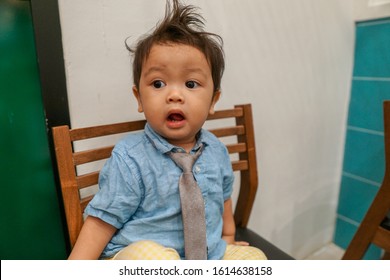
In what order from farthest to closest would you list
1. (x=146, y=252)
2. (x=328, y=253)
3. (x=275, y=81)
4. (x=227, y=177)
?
(x=328, y=253) → (x=275, y=81) → (x=227, y=177) → (x=146, y=252)

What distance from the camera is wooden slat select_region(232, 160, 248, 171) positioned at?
0.95m

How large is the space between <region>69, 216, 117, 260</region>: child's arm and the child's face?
0.81 feet

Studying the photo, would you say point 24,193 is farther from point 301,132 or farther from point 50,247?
point 301,132

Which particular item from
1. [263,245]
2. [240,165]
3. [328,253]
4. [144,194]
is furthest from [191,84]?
[328,253]

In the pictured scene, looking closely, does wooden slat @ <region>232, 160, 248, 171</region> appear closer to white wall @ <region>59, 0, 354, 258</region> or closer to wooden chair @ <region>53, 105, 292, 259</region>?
wooden chair @ <region>53, 105, 292, 259</region>

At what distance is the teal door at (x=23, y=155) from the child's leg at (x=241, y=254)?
494 millimetres

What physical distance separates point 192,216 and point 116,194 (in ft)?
0.57

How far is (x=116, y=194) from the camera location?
A: 654 millimetres

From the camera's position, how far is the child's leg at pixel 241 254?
0.76m

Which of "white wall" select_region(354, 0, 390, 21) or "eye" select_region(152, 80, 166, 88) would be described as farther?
"white wall" select_region(354, 0, 390, 21)

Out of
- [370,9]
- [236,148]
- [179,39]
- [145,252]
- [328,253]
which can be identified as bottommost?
[328,253]

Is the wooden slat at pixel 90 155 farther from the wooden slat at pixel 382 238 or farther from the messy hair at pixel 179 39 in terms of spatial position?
the wooden slat at pixel 382 238

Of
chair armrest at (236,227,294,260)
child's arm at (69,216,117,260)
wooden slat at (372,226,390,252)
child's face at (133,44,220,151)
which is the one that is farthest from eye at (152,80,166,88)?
wooden slat at (372,226,390,252)

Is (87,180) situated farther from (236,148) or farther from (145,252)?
(236,148)
